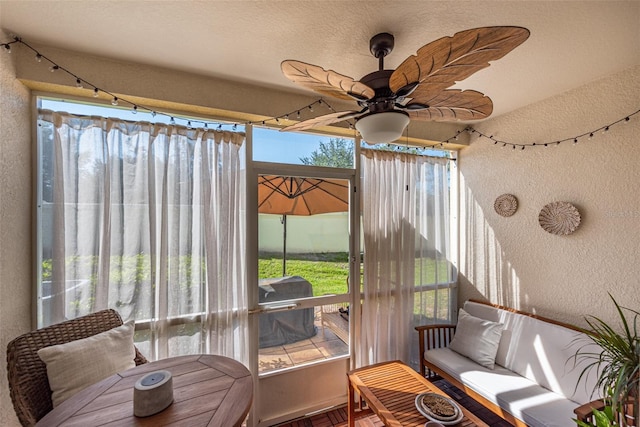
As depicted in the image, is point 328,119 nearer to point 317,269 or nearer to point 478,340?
point 317,269

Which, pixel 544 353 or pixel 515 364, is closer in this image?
pixel 544 353

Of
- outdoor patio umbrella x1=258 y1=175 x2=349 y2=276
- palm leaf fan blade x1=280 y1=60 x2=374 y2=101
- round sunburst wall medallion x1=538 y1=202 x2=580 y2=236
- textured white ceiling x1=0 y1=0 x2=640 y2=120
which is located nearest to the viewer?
palm leaf fan blade x1=280 y1=60 x2=374 y2=101

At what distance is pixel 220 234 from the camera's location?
2.05 m

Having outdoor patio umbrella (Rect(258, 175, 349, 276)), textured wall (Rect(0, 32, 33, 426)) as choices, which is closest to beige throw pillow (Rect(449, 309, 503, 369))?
outdoor patio umbrella (Rect(258, 175, 349, 276))

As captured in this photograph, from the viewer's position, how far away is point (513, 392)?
1.92 meters

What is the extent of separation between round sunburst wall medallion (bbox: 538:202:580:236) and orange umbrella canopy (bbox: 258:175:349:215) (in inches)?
66.5

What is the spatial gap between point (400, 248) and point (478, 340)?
101 cm

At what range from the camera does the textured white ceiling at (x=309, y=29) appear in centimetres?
129

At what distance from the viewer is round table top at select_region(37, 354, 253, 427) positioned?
1.04 m

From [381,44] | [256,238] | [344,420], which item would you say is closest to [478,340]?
[344,420]

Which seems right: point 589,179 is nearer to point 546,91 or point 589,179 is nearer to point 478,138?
point 546,91

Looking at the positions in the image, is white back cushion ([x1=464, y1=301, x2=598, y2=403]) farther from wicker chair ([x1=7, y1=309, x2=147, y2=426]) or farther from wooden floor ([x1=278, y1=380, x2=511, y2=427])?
wicker chair ([x1=7, y1=309, x2=147, y2=426])

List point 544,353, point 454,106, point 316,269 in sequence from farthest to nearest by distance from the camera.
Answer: point 316,269 < point 544,353 < point 454,106

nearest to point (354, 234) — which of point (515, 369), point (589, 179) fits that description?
point (515, 369)
